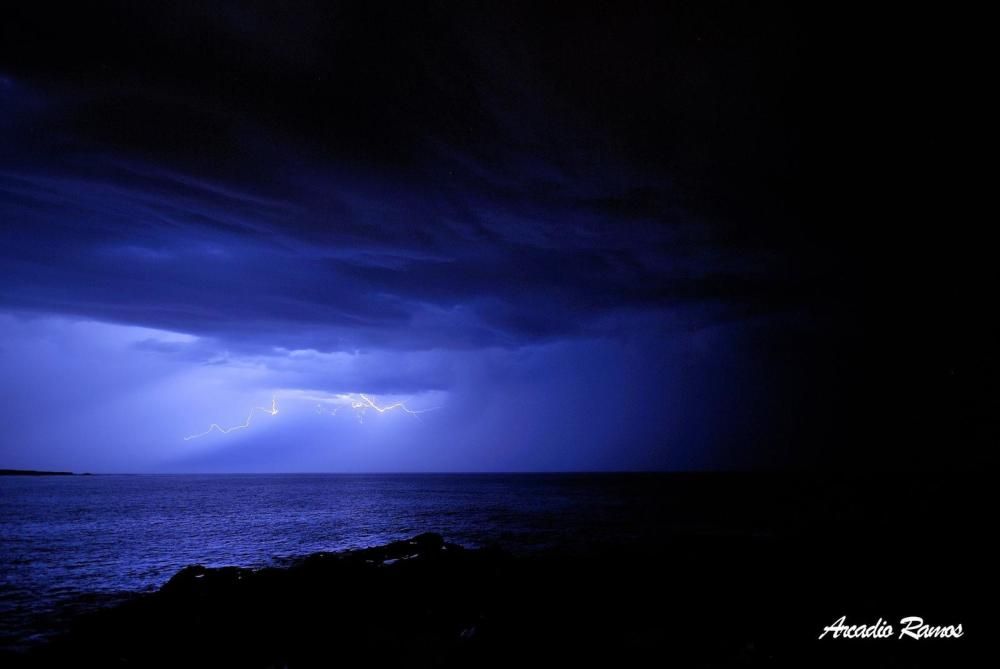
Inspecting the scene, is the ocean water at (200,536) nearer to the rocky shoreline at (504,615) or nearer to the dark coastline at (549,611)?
the rocky shoreline at (504,615)

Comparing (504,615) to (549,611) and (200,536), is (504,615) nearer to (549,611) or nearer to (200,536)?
(549,611)

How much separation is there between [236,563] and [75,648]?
16.5 m

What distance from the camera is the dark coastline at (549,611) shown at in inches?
544

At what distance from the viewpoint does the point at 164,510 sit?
68.1 m

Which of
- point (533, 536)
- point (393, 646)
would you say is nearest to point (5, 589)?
point (393, 646)

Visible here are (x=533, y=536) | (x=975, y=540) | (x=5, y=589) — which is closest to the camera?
(x=5, y=589)

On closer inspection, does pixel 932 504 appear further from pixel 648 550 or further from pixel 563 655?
pixel 563 655

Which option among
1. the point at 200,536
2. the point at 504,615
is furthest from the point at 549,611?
the point at 200,536

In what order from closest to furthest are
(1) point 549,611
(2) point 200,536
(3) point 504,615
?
(3) point 504,615 → (1) point 549,611 → (2) point 200,536

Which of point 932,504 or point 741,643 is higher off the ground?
point 741,643

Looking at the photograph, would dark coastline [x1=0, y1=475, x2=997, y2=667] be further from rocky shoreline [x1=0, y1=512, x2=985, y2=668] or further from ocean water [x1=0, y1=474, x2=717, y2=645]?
ocean water [x1=0, y1=474, x2=717, y2=645]

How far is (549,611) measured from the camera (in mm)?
17203

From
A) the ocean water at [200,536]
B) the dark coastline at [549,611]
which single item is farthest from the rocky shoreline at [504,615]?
the ocean water at [200,536]

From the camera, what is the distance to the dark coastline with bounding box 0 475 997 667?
1383 centimetres
